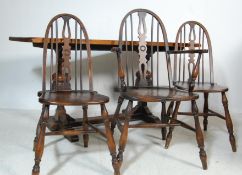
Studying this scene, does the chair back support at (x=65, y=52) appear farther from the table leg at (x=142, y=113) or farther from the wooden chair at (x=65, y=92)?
the table leg at (x=142, y=113)

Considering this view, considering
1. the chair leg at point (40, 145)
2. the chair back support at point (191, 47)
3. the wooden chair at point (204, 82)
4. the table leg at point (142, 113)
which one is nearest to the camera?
the chair leg at point (40, 145)

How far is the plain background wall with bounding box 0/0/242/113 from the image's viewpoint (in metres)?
3.31

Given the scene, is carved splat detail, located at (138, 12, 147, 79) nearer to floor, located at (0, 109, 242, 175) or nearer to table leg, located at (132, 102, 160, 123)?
floor, located at (0, 109, 242, 175)

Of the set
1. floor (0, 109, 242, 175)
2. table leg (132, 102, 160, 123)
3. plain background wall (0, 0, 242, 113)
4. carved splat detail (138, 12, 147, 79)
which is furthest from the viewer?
plain background wall (0, 0, 242, 113)

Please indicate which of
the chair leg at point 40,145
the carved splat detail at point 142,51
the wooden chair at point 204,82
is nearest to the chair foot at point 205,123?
the wooden chair at point 204,82

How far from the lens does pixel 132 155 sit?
2.03 meters

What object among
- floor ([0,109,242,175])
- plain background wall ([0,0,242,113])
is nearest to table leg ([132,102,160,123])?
floor ([0,109,242,175])

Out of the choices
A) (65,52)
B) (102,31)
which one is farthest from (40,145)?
(102,31)

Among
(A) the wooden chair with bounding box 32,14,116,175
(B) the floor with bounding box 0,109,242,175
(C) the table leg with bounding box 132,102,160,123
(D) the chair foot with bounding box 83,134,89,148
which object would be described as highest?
(A) the wooden chair with bounding box 32,14,116,175

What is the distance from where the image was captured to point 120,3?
3.36 meters

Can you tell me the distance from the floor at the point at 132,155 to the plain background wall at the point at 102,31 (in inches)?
34.7

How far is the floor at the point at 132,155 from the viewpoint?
1775mm

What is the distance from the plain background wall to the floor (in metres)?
0.88

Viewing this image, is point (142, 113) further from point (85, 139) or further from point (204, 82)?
point (85, 139)
